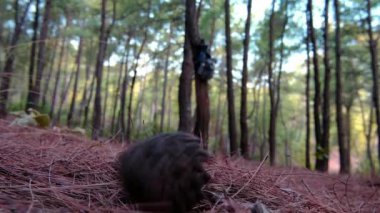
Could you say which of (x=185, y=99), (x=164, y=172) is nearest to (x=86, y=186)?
(x=164, y=172)

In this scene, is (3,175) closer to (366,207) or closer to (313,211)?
(313,211)

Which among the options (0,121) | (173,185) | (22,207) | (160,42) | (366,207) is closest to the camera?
(173,185)

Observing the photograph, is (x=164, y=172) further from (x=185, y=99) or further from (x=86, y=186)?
(x=185, y=99)

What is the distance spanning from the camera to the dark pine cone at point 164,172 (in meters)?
1.67

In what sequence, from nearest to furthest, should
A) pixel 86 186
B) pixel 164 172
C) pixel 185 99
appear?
1. pixel 164 172
2. pixel 86 186
3. pixel 185 99

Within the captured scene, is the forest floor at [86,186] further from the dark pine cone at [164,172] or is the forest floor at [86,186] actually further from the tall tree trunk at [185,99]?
the tall tree trunk at [185,99]

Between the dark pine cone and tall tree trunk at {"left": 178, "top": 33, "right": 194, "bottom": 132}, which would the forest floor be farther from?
tall tree trunk at {"left": 178, "top": 33, "right": 194, "bottom": 132}

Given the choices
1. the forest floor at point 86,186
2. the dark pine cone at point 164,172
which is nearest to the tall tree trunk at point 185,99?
the forest floor at point 86,186

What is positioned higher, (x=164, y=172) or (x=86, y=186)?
(x=164, y=172)

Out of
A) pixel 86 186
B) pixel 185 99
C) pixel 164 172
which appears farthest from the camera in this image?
pixel 185 99

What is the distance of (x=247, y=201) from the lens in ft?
8.59

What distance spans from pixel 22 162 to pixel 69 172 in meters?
0.34

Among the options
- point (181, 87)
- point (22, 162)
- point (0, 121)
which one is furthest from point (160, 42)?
point (22, 162)

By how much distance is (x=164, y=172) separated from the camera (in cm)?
169
